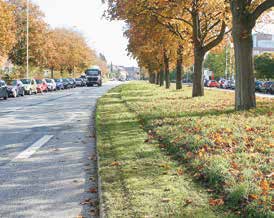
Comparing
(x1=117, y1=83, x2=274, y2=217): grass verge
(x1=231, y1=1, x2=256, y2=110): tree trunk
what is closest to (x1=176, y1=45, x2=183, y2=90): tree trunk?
(x1=231, y1=1, x2=256, y2=110): tree trunk

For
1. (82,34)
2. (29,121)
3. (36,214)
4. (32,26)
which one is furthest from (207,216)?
(82,34)

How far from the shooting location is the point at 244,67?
49.4 feet

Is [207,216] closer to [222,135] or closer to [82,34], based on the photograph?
[222,135]

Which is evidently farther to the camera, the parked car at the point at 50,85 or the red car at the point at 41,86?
the parked car at the point at 50,85

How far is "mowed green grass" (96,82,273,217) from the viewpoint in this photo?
17.2 ft

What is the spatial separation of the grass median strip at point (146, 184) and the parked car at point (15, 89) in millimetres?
28534

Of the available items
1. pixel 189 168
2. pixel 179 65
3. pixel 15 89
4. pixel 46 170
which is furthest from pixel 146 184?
pixel 15 89

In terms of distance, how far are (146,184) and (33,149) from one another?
4.75 m

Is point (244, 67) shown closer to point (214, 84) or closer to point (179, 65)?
point (179, 65)

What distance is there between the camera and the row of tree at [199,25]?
15086 millimetres

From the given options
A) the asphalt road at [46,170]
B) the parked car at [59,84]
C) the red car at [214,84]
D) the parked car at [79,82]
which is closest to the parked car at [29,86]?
the parked car at [59,84]

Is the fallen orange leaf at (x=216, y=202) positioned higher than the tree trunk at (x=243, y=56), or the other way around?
the tree trunk at (x=243, y=56)

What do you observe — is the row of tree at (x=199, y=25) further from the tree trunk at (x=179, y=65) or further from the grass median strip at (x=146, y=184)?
the grass median strip at (x=146, y=184)

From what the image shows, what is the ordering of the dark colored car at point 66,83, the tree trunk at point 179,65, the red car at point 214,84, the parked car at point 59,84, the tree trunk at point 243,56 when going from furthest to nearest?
the red car at point 214,84
the dark colored car at point 66,83
the parked car at point 59,84
the tree trunk at point 179,65
the tree trunk at point 243,56
